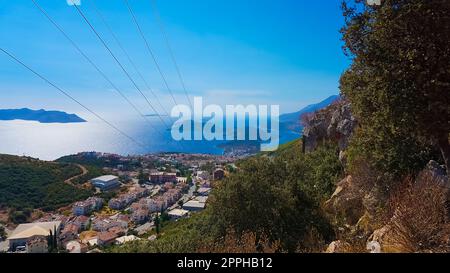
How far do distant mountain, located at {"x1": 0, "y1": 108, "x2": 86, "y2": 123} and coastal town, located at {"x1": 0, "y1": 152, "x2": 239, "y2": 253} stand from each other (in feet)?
31.0

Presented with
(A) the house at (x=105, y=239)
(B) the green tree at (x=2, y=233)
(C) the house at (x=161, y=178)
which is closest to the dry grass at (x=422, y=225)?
(A) the house at (x=105, y=239)

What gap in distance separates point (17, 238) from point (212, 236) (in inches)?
1102

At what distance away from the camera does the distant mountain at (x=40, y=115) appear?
189ft

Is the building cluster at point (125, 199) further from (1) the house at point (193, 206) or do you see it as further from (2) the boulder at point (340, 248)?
(2) the boulder at point (340, 248)

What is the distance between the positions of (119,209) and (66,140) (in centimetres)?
3745

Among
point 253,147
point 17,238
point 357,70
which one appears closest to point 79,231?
point 17,238

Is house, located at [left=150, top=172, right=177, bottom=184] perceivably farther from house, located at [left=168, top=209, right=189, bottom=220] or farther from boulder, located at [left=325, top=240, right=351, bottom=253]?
boulder, located at [left=325, top=240, right=351, bottom=253]

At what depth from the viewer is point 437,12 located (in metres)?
5.73

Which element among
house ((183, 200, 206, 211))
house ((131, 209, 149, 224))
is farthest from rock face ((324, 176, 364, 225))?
house ((131, 209, 149, 224))

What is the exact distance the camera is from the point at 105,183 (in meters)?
55.6

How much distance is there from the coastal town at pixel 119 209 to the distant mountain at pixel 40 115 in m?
9.46

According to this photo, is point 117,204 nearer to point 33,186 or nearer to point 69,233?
point 33,186

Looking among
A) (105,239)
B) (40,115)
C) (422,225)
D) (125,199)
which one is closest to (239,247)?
(422,225)
